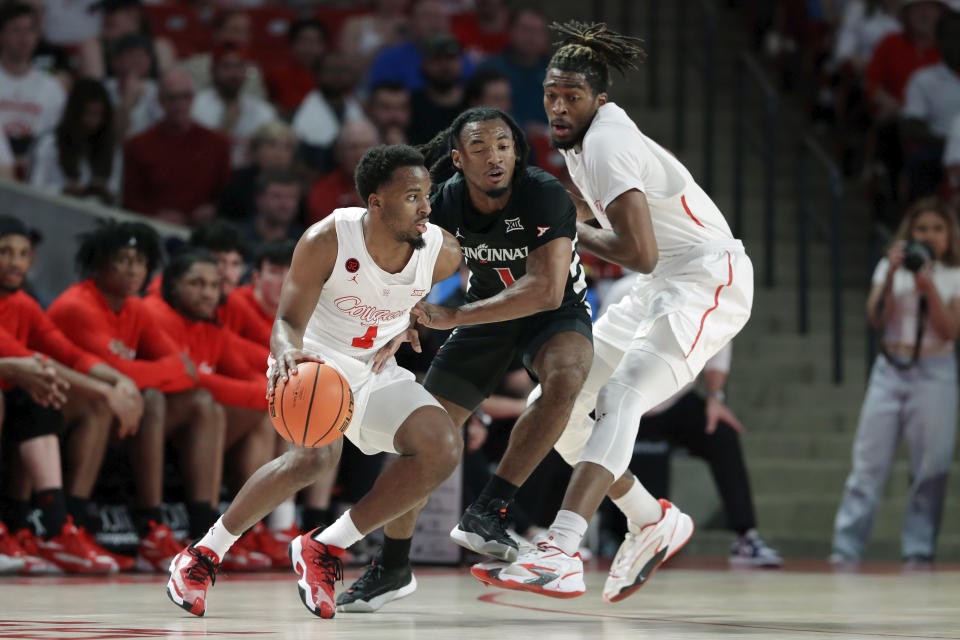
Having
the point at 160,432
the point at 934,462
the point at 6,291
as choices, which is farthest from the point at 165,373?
the point at 934,462

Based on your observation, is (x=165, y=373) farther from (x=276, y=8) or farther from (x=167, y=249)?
(x=276, y=8)

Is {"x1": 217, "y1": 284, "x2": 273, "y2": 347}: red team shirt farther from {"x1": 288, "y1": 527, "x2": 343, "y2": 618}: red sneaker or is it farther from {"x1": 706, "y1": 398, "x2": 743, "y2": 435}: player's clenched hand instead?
{"x1": 288, "y1": 527, "x2": 343, "y2": 618}: red sneaker

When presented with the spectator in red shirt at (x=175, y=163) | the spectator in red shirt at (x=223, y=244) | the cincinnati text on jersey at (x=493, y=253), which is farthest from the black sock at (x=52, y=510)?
the spectator in red shirt at (x=175, y=163)

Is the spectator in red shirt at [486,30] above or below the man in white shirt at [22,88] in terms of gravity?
above

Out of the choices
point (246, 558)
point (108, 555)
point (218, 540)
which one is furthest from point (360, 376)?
point (246, 558)

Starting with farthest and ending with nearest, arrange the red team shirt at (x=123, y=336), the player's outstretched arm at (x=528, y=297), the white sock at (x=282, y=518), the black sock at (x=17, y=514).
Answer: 1. the white sock at (x=282, y=518)
2. the red team shirt at (x=123, y=336)
3. the black sock at (x=17, y=514)
4. the player's outstretched arm at (x=528, y=297)

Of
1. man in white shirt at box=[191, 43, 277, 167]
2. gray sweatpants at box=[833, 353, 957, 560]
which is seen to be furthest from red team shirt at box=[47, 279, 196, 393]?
gray sweatpants at box=[833, 353, 957, 560]

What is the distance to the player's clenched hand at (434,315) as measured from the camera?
5250mm

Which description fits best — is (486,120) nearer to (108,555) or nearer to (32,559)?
(108,555)

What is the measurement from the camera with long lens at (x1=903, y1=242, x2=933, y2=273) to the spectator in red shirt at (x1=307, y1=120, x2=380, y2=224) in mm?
3496

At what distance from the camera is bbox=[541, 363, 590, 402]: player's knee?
548 centimetres

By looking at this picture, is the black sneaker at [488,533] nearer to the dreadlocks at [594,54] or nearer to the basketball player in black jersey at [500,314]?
the basketball player in black jersey at [500,314]

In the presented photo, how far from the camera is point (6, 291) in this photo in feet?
24.4

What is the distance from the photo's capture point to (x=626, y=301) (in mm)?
5945
